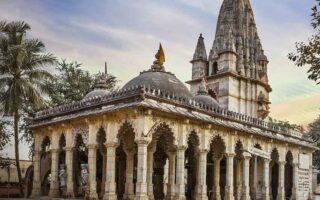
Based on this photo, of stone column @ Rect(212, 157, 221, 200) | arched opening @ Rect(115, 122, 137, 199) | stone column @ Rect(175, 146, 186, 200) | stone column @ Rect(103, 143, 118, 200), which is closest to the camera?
stone column @ Rect(103, 143, 118, 200)

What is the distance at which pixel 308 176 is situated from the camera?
33.8 metres

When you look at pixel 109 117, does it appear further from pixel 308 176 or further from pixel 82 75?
pixel 308 176

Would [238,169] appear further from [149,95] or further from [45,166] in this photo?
[45,166]

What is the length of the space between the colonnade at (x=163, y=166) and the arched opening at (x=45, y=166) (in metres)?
0.49

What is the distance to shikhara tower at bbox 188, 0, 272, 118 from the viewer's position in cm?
4100

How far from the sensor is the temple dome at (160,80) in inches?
990

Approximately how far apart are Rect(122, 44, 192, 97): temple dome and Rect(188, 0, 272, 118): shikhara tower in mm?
14366

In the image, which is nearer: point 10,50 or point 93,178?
point 93,178

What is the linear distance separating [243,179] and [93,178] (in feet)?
31.1

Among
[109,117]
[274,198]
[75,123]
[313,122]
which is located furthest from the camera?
[313,122]

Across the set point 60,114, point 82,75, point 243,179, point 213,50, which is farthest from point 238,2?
point 60,114

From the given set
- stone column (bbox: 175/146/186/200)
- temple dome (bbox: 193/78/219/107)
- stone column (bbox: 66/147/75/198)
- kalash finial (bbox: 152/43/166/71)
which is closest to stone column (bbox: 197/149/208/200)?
stone column (bbox: 175/146/186/200)

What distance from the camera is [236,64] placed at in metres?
42.3

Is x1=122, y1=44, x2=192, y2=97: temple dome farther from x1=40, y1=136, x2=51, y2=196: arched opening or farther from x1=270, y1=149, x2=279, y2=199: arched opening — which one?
x1=270, y1=149, x2=279, y2=199: arched opening
